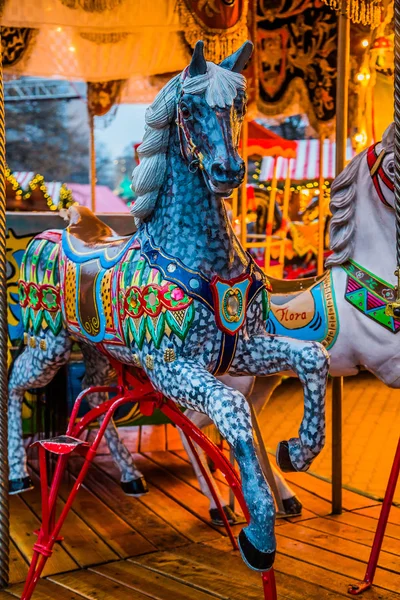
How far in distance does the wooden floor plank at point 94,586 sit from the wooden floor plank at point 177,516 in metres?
0.53

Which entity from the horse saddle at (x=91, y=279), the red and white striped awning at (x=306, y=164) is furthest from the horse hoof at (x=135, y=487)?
the red and white striped awning at (x=306, y=164)

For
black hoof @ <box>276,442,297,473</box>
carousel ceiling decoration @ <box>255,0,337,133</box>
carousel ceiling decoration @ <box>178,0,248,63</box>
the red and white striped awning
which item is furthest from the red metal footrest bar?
the red and white striped awning

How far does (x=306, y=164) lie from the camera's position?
12.0 m

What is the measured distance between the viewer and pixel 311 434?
79.9 inches

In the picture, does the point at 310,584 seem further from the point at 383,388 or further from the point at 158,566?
the point at 383,388

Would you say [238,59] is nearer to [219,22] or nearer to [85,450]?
[85,450]

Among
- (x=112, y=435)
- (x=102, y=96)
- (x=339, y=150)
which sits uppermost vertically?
(x=102, y=96)

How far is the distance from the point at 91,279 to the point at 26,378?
92 centimetres

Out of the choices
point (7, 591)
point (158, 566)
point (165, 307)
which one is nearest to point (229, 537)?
point (158, 566)

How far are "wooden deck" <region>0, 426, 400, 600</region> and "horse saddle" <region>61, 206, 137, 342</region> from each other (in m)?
0.87

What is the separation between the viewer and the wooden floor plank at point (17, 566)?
2723 mm

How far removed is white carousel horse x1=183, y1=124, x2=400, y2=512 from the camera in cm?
282

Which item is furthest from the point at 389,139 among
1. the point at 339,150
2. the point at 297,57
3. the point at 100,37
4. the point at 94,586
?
the point at 100,37

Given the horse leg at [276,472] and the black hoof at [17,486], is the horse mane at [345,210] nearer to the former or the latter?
the horse leg at [276,472]
